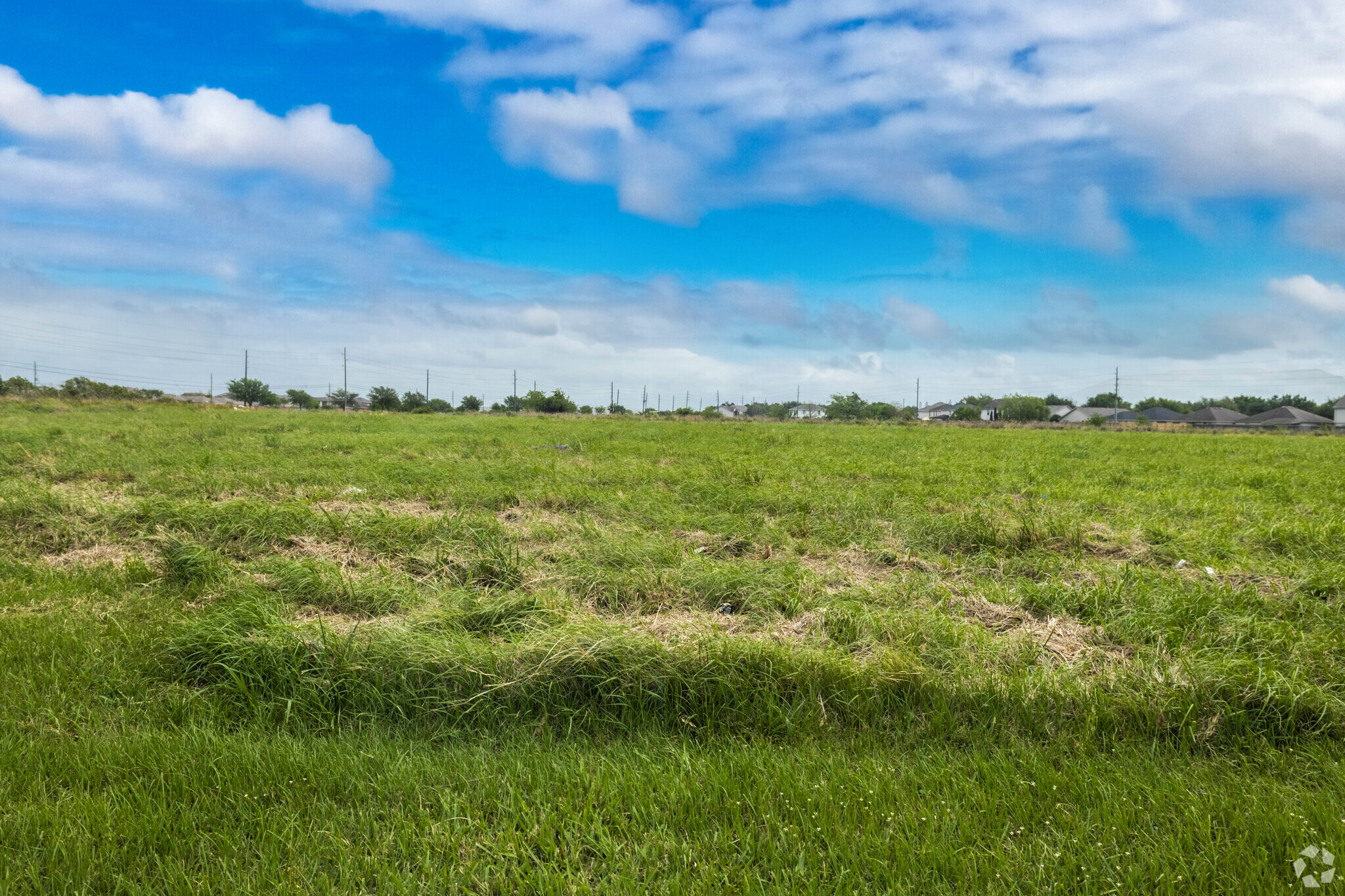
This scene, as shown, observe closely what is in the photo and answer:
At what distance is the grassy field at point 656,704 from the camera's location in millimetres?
2781

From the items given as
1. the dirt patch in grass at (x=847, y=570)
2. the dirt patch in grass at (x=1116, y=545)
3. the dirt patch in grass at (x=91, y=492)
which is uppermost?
the dirt patch in grass at (x=91, y=492)

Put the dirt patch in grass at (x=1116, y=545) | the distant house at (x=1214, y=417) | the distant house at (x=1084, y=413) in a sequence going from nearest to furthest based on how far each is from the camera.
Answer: the dirt patch in grass at (x=1116, y=545)
the distant house at (x=1214, y=417)
the distant house at (x=1084, y=413)

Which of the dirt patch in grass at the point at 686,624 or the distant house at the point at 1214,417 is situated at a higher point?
the distant house at the point at 1214,417

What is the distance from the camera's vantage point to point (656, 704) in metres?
4.15

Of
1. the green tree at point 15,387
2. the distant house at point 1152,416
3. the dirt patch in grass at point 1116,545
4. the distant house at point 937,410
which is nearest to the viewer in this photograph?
the dirt patch in grass at point 1116,545

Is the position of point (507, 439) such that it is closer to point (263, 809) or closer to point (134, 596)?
point (134, 596)

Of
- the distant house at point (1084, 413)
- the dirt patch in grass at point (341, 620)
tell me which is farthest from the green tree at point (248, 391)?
the distant house at point (1084, 413)

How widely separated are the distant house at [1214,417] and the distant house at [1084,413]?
12.1 meters

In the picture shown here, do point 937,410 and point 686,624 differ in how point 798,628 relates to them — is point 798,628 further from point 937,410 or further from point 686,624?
point 937,410

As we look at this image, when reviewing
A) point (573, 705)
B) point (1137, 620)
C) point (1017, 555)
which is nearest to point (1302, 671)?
point (1137, 620)

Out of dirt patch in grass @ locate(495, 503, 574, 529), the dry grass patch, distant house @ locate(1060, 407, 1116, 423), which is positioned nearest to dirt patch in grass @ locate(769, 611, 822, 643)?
the dry grass patch

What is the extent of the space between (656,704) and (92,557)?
671cm

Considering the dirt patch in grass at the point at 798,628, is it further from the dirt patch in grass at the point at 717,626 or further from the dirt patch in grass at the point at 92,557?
the dirt patch in grass at the point at 92,557

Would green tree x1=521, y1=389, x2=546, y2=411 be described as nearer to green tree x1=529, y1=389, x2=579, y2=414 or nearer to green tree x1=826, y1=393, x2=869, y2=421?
green tree x1=529, y1=389, x2=579, y2=414
